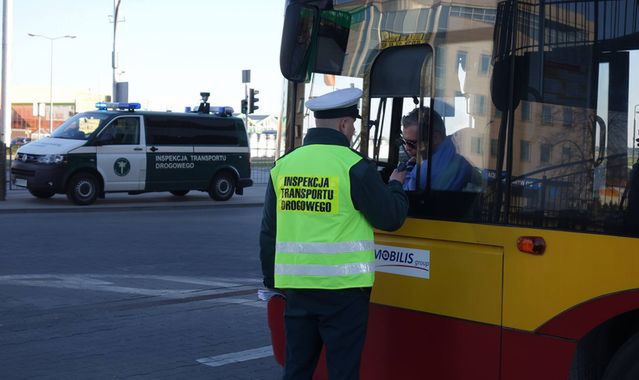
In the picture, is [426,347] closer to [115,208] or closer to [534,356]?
[534,356]

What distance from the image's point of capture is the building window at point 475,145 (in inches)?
154

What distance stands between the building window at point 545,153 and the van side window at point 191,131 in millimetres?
18071

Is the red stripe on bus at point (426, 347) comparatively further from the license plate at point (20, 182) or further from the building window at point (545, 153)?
the license plate at point (20, 182)

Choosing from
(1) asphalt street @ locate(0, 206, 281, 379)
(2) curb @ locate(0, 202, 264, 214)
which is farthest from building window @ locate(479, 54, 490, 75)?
(2) curb @ locate(0, 202, 264, 214)

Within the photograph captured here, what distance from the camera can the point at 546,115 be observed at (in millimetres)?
3693

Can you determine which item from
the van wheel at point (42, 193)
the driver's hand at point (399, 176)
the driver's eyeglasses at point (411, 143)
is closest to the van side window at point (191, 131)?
the van wheel at point (42, 193)

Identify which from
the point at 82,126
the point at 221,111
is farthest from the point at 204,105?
the point at 82,126

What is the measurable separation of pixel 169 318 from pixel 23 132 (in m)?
80.5

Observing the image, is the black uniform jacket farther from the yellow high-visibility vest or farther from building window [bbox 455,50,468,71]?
building window [bbox 455,50,468,71]

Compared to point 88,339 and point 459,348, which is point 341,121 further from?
point 88,339

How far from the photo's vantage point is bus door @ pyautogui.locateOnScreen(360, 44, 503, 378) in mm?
3869

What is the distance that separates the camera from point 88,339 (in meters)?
7.08

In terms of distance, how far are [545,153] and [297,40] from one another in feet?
4.80

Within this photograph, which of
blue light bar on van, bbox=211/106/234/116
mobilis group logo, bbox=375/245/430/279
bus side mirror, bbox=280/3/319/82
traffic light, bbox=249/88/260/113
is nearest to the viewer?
mobilis group logo, bbox=375/245/430/279
